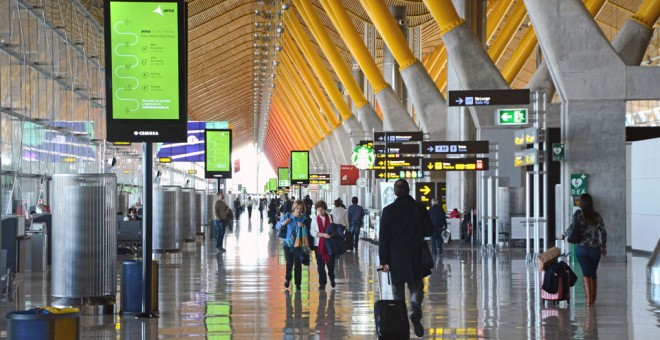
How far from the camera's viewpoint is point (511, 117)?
2492 centimetres

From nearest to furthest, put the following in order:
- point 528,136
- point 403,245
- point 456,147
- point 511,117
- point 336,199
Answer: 1. point 403,245
2. point 528,136
3. point 511,117
4. point 336,199
5. point 456,147

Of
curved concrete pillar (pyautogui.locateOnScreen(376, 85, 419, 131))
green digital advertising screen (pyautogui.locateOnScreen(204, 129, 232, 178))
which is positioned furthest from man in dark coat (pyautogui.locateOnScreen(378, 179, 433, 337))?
curved concrete pillar (pyautogui.locateOnScreen(376, 85, 419, 131))

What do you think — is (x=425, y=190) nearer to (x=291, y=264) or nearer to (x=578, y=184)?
(x=578, y=184)

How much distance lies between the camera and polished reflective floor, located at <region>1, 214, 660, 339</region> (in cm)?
1130

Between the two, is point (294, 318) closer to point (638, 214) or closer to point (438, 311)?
point (438, 311)

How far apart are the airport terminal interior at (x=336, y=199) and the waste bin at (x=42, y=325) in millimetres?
15

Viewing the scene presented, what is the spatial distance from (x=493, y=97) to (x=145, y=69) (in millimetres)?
13120

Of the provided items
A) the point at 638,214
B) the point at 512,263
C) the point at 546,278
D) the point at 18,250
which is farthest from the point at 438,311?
the point at 638,214

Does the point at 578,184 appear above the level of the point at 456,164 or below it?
below

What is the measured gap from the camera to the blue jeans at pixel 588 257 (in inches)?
546

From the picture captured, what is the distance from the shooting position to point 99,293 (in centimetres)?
1369

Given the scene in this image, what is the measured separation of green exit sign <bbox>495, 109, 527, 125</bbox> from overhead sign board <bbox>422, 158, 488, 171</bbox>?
532 centimetres

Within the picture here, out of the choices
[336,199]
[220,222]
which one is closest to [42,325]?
[336,199]

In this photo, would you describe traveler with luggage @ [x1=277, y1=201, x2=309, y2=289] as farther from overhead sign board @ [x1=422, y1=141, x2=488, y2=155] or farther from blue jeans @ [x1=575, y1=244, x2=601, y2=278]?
overhead sign board @ [x1=422, y1=141, x2=488, y2=155]
